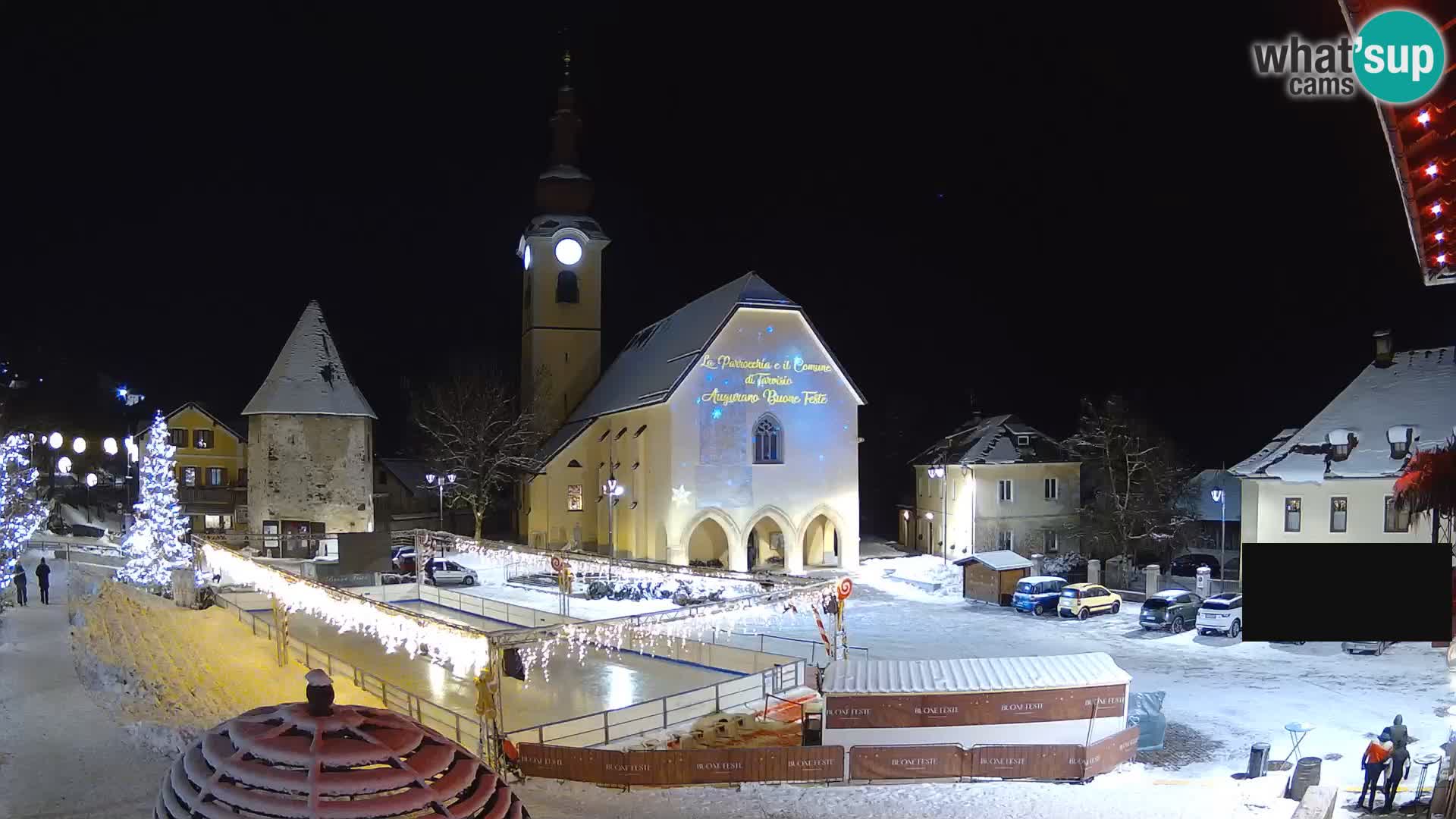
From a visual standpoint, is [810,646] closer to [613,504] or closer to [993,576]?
[993,576]

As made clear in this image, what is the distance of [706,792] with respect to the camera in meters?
13.8

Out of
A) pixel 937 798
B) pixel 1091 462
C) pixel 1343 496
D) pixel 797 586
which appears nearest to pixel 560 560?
pixel 797 586

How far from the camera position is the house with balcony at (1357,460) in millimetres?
29766

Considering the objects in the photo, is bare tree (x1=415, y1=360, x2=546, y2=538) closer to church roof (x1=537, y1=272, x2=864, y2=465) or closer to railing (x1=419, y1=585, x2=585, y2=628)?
church roof (x1=537, y1=272, x2=864, y2=465)

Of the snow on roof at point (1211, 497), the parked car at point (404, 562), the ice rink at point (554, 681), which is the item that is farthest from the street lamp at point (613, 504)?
the snow on roof at point (1211, 497)

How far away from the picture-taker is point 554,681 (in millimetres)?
21766

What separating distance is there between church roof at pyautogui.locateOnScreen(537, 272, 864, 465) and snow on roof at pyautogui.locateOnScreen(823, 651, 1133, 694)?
24.0 metres

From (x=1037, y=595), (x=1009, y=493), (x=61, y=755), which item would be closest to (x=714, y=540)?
(x=1009, y=493)

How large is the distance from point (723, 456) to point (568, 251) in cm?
1888

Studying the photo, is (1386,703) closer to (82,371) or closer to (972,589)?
(972,589)

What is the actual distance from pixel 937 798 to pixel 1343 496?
2355 centimetres

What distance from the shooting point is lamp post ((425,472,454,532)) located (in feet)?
153

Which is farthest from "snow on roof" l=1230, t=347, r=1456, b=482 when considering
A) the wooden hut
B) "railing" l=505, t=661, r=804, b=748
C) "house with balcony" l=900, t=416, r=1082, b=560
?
"railing" l=505, t=661, r=804, b=748
